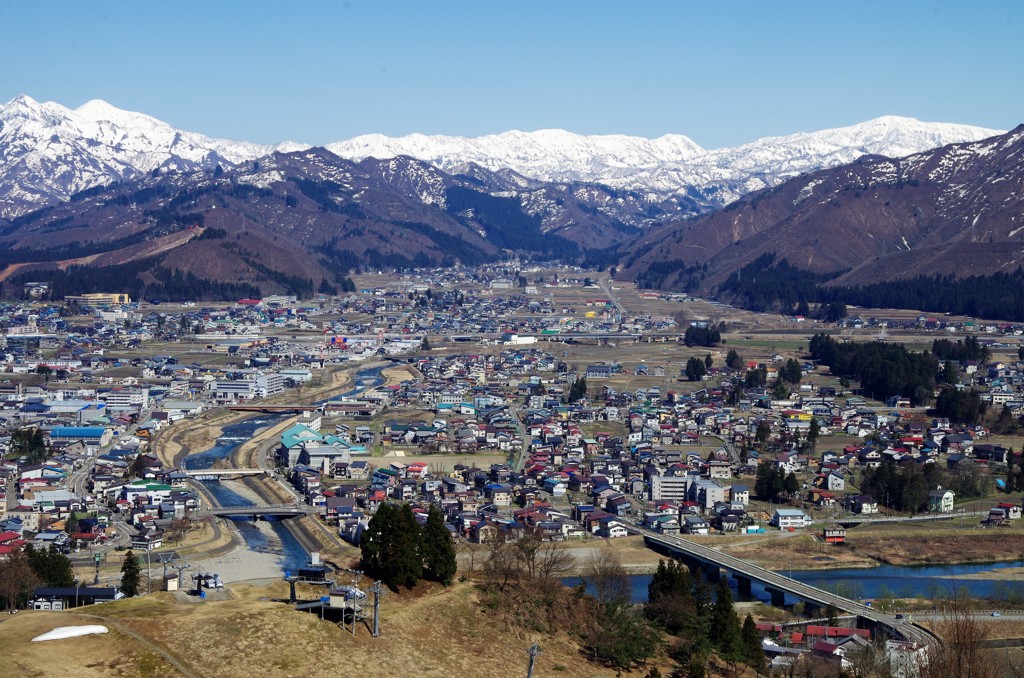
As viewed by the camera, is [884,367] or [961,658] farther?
Answer: [884,367]

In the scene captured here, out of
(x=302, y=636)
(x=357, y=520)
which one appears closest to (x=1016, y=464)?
(x=357, y=520)

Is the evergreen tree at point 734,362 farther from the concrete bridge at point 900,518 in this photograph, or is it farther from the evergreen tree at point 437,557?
the evergreen tree at point 437,557

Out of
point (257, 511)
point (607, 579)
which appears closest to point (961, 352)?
point (257, 511)

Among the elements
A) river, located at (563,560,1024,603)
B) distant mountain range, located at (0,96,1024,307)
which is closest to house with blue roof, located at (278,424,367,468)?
river, located at (563,560,1024,603)

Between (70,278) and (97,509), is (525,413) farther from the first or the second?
(70,278)

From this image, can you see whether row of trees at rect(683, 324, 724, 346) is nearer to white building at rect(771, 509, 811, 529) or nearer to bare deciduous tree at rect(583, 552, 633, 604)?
white building at rect(771, 509, 811, 529)

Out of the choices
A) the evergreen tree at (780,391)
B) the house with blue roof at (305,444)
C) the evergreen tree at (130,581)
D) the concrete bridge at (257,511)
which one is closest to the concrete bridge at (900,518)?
the concrete bridge at (257,511)

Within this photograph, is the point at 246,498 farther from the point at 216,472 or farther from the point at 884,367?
the point at 884,367
